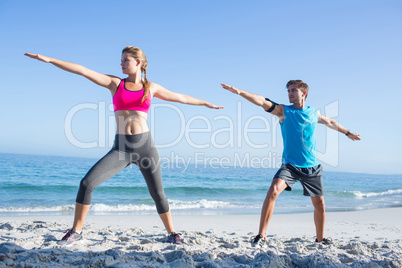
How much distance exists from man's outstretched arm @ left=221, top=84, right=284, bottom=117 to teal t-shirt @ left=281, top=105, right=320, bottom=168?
0.10m

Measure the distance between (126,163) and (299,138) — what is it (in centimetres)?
203

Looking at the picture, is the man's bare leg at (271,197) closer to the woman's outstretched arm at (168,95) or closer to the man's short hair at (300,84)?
the man's short hair at (300,84)

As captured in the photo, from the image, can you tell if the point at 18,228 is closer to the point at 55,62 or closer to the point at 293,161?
the point at 55,62

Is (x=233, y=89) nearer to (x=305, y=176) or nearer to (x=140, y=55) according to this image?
(x=140, y=55)

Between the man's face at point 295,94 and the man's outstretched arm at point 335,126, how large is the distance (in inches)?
18.2

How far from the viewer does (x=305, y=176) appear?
3.86m

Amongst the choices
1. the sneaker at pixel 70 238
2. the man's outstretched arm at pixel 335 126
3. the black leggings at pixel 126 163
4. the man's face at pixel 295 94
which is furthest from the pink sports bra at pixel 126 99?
the man's outstretched arm at pixel 335 126

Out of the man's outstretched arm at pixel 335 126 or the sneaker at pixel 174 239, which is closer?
the sneaker at pixel 174 239

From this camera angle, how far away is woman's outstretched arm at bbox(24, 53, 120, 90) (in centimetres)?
312

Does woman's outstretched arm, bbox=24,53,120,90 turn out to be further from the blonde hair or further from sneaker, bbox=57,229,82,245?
sneaker, bbox=57,229,82,245

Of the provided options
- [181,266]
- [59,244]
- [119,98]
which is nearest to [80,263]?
[59,244]

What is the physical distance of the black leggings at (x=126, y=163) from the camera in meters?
3.31

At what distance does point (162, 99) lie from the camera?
3777 millimetres

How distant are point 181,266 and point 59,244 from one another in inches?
53.4
